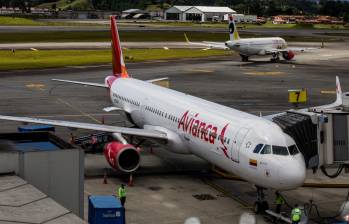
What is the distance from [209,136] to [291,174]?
260 inches

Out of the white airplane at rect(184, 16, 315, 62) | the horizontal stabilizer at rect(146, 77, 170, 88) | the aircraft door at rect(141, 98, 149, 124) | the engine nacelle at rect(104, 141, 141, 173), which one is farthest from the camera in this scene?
the white airplane at rect(184, 16, 315, 62)

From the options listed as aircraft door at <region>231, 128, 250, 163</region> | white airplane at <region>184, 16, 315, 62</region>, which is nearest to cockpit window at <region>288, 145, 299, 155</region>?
aircraft door at <region>231, 128, 250, 163</region>

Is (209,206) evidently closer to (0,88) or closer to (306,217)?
(306,217)

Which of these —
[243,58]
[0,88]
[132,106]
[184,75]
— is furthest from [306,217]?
[243,58]

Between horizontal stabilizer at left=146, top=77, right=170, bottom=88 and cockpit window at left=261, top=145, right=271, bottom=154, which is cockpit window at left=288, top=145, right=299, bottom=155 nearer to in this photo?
cockpit window at left=261, top=145, right=271, bottom=154

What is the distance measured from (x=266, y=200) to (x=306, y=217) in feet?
14.8

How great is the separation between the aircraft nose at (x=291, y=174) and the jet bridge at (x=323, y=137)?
8.45 feet

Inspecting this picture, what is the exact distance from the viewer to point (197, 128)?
1407 inches

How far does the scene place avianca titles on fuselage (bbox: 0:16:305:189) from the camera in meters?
29.5

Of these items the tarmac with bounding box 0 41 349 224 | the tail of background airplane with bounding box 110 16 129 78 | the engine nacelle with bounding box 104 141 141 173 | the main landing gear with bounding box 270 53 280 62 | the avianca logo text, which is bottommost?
the tarmac with bounding box 0 41 349 224

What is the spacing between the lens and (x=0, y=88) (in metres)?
76.6

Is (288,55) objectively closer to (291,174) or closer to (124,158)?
(124,158)

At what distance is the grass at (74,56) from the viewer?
103 meters

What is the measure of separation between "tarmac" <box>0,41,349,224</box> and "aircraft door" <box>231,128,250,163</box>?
9.05 feet
